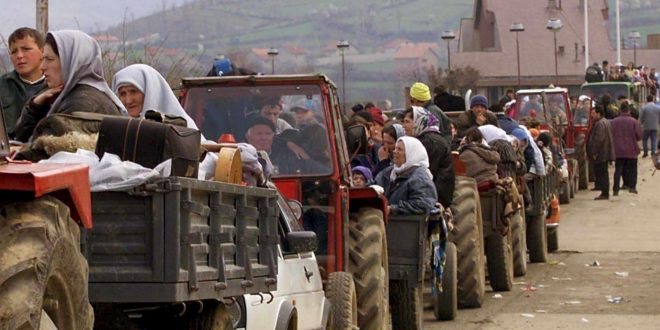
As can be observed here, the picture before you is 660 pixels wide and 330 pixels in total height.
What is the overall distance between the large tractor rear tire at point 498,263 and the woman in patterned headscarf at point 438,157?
8.96 feet

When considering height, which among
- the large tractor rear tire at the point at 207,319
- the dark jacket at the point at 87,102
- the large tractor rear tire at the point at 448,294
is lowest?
the large tractor rear tire at the point at 448,294

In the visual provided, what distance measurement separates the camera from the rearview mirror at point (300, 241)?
32.0ft

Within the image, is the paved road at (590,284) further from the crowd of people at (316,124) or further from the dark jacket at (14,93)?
the dark jacket at (14,93)

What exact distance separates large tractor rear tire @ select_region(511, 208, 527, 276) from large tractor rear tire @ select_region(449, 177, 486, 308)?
3.08 meters

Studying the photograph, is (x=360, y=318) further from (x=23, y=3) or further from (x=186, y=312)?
(x=23, y=3)

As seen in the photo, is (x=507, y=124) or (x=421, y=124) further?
(x=507, y=124)

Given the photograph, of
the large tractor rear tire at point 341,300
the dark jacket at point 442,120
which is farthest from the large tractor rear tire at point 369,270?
the dark jacket at point 442,120

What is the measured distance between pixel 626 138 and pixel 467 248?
67.3 feet

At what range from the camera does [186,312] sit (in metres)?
8.29

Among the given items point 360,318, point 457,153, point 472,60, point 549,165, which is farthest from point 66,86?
point 472,60

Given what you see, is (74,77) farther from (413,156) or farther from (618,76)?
(618,76)

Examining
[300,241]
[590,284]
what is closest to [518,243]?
[590,284]

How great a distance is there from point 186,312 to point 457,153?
10.8 m

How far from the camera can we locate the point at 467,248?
17.4 m
